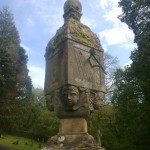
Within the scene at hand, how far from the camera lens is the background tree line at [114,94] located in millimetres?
19172

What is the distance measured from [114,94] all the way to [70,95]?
19.6 m

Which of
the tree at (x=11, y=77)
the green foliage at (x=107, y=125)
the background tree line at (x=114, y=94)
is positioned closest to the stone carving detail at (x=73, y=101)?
the background tree line at (x=114, y=94)

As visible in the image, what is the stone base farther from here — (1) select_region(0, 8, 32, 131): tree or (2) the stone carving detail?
(1) select_region(0, 8, 32, 131): tree

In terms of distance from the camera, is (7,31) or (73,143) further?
(7,31)

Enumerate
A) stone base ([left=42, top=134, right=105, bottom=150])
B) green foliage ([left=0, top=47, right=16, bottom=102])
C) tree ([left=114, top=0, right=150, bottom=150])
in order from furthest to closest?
green foliage ([left=0, top=47, right=16, bottom=102]), tree ([left=114, top=0, right=150, bottom=150]), stone base ([left=42, top=134, right=105, bottom=150])

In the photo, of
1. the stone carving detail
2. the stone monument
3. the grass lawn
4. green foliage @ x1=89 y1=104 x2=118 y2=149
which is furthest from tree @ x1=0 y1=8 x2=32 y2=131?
the stone carving detail

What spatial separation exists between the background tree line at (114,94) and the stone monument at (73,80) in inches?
220

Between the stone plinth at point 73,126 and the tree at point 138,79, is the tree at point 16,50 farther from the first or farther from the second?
the stone plinth at point 73,126

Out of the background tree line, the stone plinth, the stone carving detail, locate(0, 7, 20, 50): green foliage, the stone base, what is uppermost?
locate(0, 7, 20, 50): green foliage

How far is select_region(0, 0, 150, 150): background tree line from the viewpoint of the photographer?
19.2 metres

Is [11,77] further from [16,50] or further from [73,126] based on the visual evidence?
[73,126]

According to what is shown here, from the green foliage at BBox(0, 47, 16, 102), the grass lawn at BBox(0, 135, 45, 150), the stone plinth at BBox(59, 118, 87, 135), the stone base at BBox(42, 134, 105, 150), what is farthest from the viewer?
the grass lawn at BBox(0, 135, 45, 150)

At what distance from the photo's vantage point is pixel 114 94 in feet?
85.1

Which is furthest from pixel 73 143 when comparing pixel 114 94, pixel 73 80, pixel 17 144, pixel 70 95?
pixel 17 144
